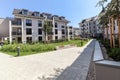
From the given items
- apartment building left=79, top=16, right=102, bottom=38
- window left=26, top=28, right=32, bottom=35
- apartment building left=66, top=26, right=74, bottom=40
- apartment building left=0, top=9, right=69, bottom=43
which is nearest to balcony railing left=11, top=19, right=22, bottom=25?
apartment building left=0, top=9, right=69, bottom=43

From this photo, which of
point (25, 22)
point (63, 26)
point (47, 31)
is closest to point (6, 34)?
point (25, 22)

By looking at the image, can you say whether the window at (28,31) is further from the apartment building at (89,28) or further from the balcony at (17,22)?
the apartment building at (89,28)

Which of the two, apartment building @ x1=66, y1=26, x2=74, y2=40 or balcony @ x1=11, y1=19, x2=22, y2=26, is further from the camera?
apartment building @ x1=66, y1=26, x2=74, y2=40

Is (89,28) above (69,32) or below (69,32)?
above

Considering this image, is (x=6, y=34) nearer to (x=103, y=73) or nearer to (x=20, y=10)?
(x=20, y=10)

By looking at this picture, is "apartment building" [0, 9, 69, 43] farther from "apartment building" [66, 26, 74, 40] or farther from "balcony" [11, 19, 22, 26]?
"apartment building" [66, 26, 74, 40]

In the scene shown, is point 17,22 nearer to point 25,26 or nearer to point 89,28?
point 25,26

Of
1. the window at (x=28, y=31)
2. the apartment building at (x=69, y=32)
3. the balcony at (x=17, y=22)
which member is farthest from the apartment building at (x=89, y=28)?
the balcony at (x=17, y=22)

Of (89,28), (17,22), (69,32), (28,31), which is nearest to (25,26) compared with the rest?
(28,31)

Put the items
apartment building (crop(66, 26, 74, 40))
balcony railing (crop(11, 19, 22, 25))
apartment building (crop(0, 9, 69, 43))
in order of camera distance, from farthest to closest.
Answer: apartment building (crop(66, 26, 74, 40))
balcony railing (crop(11, 19, 22, 25))
apartment building (crop(0, 9, 69, 43))

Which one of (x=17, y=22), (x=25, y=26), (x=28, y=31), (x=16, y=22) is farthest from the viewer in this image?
(x=28, y=31)

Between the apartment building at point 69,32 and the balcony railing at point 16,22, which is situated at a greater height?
the balcony railing at point 16,22

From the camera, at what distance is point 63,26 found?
50406 mm

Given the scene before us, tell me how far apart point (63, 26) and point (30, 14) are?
15547 millimetres
